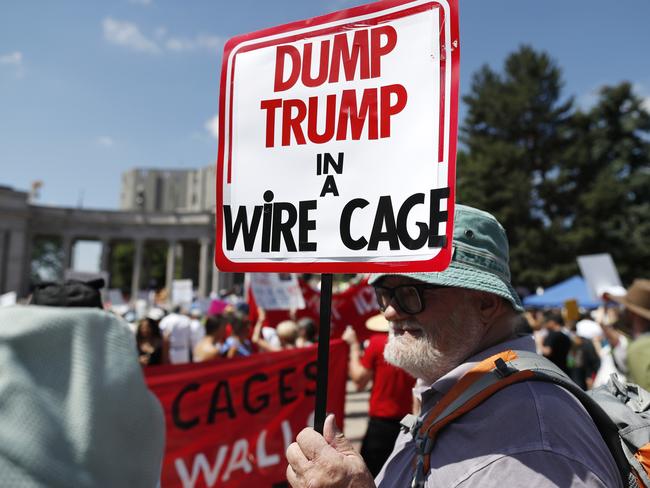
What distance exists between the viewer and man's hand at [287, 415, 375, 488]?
5.19 feet

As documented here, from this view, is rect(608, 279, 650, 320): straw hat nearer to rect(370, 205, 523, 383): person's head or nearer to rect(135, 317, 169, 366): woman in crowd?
rect(370, 205, 523, 383): person's head

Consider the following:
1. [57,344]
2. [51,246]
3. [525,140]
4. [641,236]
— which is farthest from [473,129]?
[51,246]

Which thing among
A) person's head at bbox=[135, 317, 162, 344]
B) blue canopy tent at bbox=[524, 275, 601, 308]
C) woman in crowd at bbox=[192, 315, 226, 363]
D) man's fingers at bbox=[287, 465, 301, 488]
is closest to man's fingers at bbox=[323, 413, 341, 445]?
man's fingers at bbox=[287, 465, 301, 488]

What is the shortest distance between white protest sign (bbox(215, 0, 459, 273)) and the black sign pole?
0.07 meters

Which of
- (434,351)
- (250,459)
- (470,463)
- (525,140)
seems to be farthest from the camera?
(525,140)

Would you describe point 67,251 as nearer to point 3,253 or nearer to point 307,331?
point 3,253

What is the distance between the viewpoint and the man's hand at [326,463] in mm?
1582

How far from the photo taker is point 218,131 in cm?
212

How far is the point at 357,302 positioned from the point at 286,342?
137 centimetres

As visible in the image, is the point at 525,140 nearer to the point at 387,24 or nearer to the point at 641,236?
the point at 641,236

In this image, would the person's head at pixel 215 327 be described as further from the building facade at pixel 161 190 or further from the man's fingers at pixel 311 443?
the building facade at pixel 161 190

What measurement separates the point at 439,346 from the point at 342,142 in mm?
778

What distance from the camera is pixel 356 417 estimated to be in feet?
35.0

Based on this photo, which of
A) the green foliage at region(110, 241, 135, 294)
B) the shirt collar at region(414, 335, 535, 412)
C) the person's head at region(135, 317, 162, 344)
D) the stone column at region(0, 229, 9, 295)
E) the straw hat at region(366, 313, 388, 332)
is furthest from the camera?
the green foliage at region(110, 241, 135, 294)
